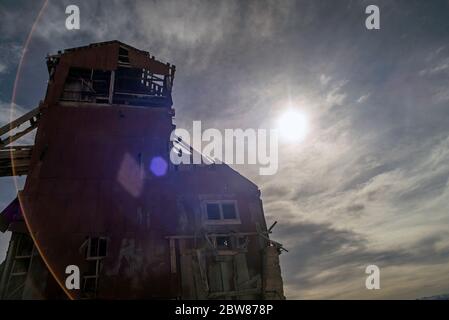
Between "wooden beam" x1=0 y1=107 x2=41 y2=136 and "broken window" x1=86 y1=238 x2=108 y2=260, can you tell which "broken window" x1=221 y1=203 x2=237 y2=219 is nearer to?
"broken window" x1=86 y1=238 x2=108 y2=260

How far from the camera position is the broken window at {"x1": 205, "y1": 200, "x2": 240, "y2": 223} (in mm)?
17047

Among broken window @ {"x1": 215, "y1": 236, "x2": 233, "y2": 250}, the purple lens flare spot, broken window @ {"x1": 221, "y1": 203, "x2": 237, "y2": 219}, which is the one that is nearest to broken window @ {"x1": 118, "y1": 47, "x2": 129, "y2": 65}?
the purple lens flare spot

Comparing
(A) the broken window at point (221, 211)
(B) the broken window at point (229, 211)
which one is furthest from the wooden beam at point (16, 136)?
(B) the broken window at point (229, 211)

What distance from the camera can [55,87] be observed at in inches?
732

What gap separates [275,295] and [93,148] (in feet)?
45.1

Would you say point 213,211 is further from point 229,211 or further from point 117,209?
point 117,209

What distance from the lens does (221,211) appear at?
57.0 feet

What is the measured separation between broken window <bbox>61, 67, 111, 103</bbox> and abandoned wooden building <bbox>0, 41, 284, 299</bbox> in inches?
3.0


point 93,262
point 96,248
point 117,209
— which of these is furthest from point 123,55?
point 93,262

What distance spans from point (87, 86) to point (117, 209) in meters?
9.80

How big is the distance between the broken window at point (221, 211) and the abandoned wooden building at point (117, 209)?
2.6 inches

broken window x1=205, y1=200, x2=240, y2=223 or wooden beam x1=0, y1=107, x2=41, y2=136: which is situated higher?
wooden beam x1=0, y1=107, x2=41, y2=136

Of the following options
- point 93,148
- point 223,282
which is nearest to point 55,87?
point 93,148
